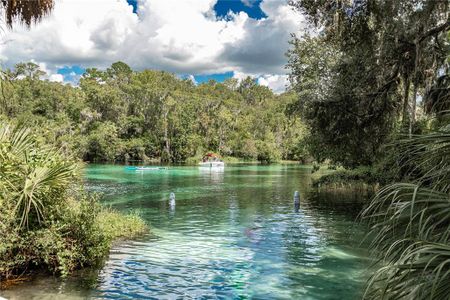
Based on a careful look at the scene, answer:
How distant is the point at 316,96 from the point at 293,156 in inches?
3328

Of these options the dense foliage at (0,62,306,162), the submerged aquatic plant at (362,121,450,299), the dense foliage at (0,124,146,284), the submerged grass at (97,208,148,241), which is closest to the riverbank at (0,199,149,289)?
the dense foliage at (0,124,146,284)

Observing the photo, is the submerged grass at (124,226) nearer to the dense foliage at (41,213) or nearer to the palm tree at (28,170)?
the dense foliage at (41,213)

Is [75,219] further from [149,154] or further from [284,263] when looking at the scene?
[149,154]

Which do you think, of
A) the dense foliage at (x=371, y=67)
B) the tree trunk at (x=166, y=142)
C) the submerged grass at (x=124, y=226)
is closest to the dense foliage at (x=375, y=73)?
the dense foliage at (x=371, y=67)

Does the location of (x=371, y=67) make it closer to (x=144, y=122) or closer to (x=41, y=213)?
(x=41, y=213)

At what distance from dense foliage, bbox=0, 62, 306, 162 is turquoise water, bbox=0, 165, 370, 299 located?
2068 inches

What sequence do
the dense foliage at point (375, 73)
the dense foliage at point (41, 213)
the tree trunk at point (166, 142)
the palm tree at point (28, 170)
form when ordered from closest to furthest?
the palm tree at point (28, 170) → the dense foliage at point (41, 213) → the dense foliage at point (375, 73) → the tree trunk at point (166, 142)

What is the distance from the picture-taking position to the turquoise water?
33.6ft

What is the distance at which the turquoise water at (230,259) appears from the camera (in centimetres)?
1023

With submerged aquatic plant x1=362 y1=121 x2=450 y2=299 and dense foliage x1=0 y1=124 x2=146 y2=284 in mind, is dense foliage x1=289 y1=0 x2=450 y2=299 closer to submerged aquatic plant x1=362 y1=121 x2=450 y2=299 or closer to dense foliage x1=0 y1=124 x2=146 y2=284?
submerged aquatic plant x1=362 y1=121 x2=450 y2=299

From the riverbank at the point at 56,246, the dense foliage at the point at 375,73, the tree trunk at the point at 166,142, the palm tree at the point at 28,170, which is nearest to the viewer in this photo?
the palm tree at the point at 28,170

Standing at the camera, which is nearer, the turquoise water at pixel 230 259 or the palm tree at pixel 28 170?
the palm tree at pixel 28 170

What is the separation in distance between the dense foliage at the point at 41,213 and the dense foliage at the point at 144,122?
214 feet

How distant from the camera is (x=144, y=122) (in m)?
92.8
